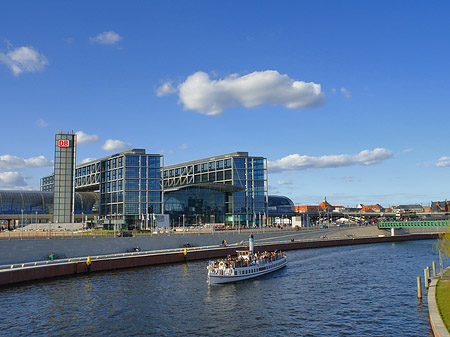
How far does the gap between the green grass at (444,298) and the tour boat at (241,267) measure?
28.7 m

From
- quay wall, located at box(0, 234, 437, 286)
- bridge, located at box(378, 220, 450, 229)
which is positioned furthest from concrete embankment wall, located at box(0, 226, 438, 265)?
bridge, located at box(378, 220, 450, 229)

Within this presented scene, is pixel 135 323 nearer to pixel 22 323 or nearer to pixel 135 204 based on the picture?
pixel 22 323

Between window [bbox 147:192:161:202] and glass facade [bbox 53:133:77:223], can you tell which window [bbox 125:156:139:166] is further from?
glass facade [bbox 53:133:77:223]

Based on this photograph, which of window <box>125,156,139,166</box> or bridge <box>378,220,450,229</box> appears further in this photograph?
window <box>125,156,139,166</box>

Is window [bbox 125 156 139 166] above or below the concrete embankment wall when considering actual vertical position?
above

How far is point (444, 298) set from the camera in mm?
39594

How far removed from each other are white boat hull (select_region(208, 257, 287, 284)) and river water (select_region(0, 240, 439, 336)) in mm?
1424

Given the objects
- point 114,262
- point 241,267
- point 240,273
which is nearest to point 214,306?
point 240,273

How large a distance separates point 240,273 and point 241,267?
116 centimetres

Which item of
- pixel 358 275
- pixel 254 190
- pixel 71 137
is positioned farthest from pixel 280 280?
pixel 254 190

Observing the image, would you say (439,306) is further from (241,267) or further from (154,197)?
(154,197)

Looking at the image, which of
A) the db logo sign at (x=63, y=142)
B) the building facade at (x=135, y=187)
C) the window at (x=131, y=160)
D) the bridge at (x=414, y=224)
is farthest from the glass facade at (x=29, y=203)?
the bridge at (x=414, y=224)

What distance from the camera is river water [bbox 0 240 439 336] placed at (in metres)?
39.6

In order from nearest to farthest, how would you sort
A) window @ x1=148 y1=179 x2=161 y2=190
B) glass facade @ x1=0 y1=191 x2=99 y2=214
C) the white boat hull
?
the white boat hull, window @ x1=148 y1=179 x2=161 y2=190, glass facade @ x1=0 y1=191 x2=99 y2=214
